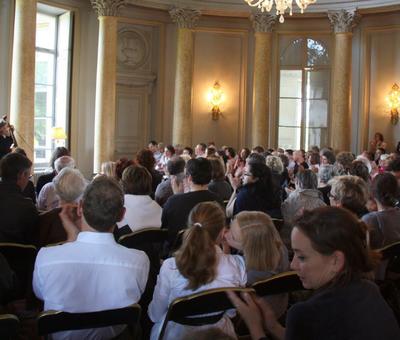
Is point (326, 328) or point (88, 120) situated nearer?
point (326, 328)

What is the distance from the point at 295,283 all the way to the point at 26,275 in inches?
70.6

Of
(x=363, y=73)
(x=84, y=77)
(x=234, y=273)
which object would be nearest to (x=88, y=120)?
(x=84, y=77)

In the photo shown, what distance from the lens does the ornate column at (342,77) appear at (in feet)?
47.0

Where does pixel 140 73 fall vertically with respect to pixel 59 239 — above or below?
above

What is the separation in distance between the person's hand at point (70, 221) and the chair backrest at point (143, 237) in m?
0.40

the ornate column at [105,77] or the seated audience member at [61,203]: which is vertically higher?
the ornate column at [105,77]

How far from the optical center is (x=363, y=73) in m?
15.0

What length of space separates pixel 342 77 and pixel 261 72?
2043 millimetres

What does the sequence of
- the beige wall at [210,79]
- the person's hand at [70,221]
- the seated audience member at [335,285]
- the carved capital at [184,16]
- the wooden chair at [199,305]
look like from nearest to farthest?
the seated audience member at [335,285] → the wooden chair at [199,305] → the person's hand at [70,221] → the beige wall at [210,79] → the carved capital at [184,16]

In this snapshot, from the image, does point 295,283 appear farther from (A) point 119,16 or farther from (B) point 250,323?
(A) point 119,16

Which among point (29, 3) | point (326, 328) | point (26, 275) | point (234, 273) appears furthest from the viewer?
point (29, 3)

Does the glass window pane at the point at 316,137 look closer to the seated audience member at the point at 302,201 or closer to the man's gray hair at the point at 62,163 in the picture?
the man's gray hair at the point at 62,163

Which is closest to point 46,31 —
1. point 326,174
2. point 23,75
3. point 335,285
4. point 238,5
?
point 23,75

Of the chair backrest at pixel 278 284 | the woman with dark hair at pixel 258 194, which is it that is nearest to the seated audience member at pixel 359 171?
the woman with dark hair at pixel 258 194
